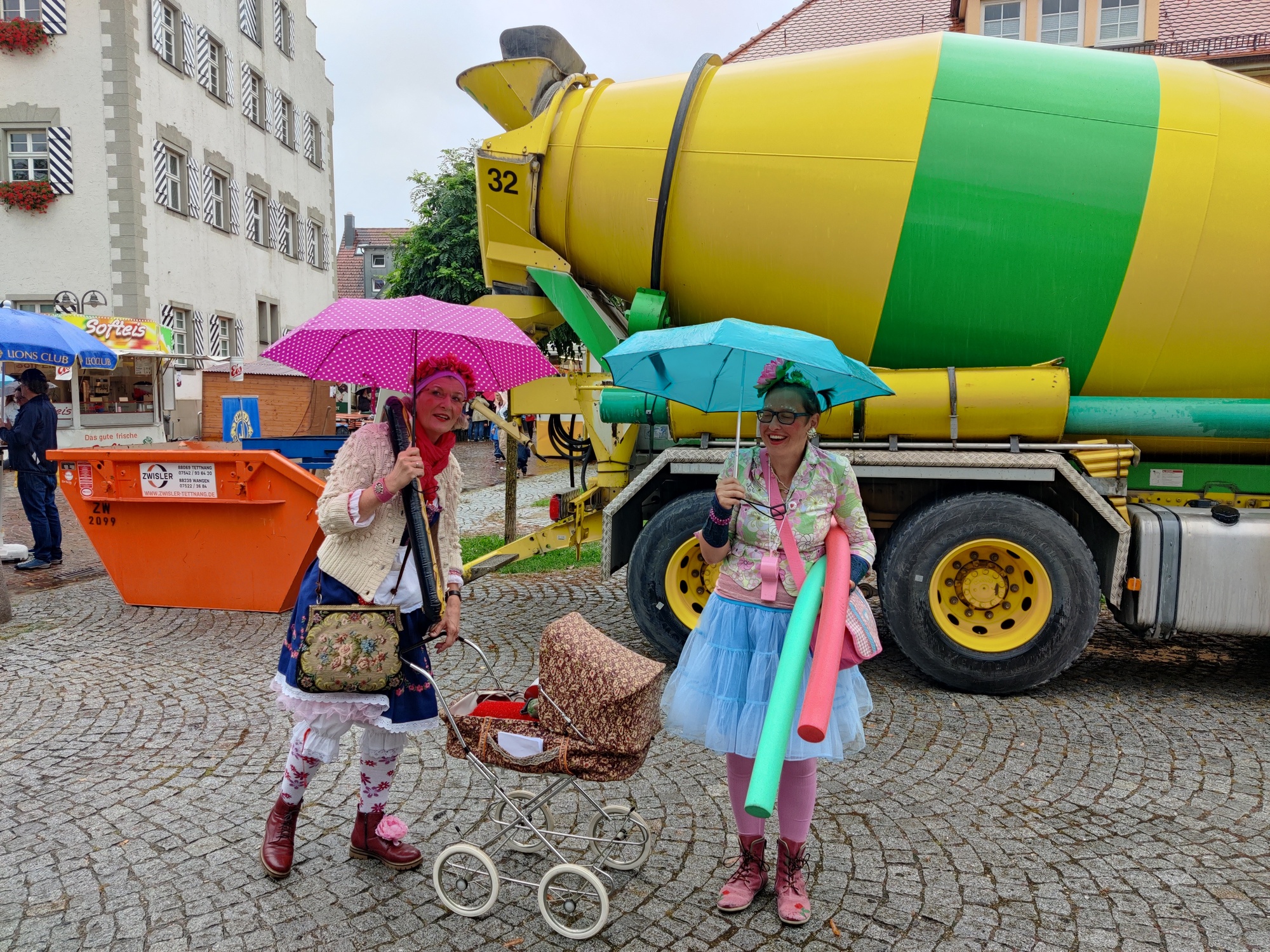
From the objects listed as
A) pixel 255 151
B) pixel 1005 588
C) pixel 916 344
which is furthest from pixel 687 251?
pixel 255 151

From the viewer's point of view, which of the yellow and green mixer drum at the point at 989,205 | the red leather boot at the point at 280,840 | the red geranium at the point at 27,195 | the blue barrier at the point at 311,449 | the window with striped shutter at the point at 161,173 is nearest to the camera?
the red leather boot at the point at 280,840

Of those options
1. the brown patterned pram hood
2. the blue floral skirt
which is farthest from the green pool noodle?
the blue floral skirt

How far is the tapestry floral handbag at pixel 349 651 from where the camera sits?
273cm

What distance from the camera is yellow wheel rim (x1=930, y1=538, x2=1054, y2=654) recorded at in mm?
4738

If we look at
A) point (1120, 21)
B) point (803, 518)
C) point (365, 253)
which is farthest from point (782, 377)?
point (365, 253)

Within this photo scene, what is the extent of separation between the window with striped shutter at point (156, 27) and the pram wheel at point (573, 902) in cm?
2218

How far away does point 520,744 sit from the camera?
8.87 ft

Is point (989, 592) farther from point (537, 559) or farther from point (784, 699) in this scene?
point (537, 559)

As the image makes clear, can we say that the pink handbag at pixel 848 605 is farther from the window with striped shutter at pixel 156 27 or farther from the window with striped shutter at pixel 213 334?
the window with striped shutter at pixel 213 334

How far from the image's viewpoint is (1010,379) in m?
4.65

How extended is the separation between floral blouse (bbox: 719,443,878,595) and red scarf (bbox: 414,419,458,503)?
36.4 inches

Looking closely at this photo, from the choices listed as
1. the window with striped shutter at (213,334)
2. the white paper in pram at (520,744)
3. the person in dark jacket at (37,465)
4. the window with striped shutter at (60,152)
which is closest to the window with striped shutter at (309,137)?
the window with striped shutter at (213,334)

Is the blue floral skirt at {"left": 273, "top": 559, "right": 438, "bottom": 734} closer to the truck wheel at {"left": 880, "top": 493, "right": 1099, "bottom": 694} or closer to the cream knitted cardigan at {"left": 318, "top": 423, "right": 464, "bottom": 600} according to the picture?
the cream knitted cardigan at {"left": 318, "top": 423, "right": 464, "bottom": 600}

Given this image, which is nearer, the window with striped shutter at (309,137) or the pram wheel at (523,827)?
the pram wheel at (523,827)
